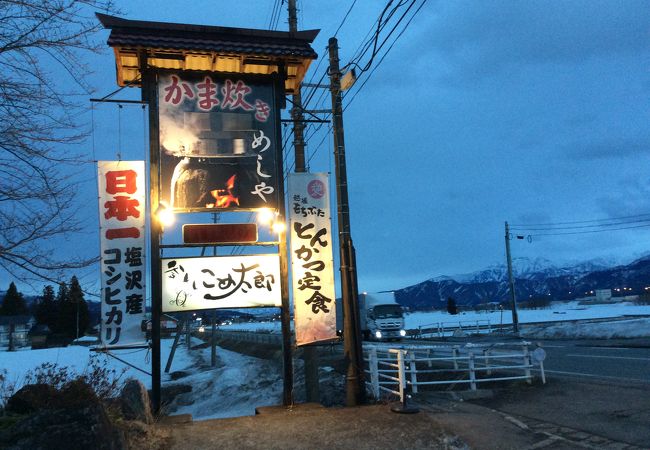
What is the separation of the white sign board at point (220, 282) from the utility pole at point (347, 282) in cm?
153

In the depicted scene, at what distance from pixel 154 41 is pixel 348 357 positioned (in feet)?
24.9

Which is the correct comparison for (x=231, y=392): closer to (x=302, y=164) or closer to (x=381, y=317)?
(x=381, y=317)

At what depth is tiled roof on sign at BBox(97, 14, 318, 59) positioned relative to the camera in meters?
9.37

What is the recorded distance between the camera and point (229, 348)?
5978cm

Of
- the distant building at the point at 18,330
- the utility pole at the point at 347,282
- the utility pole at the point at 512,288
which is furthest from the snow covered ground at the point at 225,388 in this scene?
the distant building at the point at 18,330

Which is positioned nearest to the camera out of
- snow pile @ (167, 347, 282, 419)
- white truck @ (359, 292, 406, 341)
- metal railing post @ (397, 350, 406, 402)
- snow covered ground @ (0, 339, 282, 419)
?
metal railing post @ (397, 350, 406, 402)

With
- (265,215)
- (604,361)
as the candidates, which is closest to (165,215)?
(265,215)

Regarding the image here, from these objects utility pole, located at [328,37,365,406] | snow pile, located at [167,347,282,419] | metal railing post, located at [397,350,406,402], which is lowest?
snow pile, located at [167,347,282,419]

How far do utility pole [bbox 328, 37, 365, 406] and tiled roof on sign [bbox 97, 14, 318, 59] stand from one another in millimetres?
1506

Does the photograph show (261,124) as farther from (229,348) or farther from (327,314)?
(229,348)

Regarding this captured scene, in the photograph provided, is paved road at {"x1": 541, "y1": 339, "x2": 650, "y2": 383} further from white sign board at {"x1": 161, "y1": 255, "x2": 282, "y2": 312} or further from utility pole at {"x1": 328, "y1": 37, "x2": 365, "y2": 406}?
white sign board at {"x1": 161, "y1": 255, "x2": 282, "y2": 312}

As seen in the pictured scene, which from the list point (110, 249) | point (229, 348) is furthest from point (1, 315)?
point (110, 249)

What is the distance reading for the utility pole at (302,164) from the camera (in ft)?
44.8

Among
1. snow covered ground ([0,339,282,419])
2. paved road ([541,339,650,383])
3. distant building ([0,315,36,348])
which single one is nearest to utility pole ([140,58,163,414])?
snow covered ground ([0,339,282,419])
